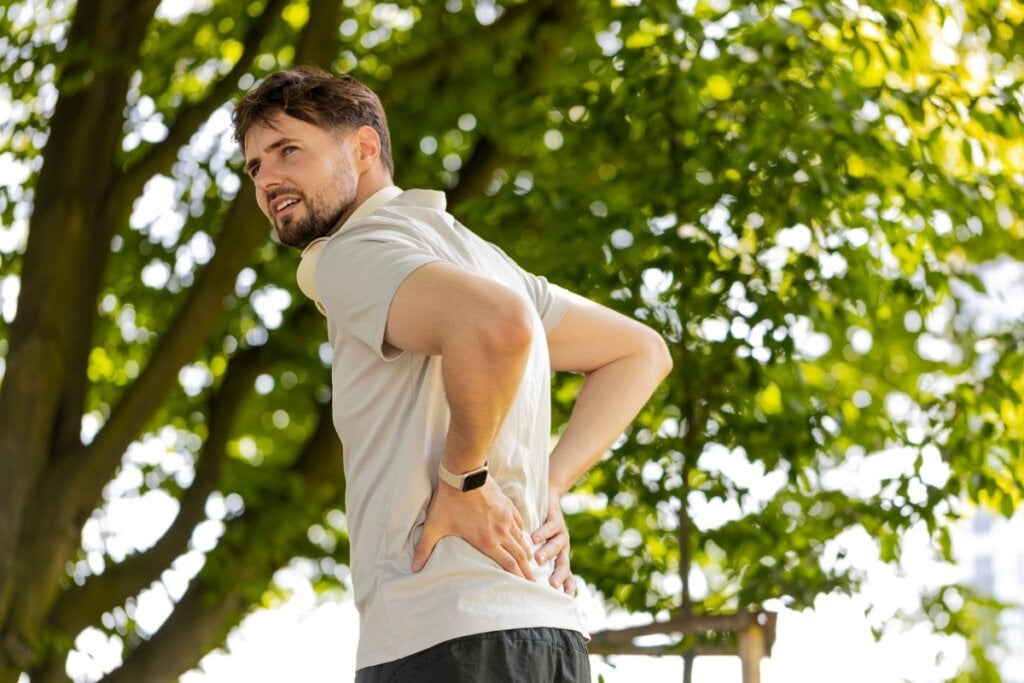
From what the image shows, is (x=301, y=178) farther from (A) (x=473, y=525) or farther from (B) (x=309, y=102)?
(A) (x=473, y=525)

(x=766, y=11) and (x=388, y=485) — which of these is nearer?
(x=388, y=485)

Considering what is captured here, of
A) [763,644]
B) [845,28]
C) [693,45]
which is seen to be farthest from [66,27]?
[763,644]

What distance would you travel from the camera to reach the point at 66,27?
194 inches

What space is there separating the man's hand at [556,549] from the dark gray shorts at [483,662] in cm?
10

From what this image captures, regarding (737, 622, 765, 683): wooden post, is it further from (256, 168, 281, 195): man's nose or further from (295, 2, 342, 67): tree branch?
(295, 2, 342, 67): tree branch

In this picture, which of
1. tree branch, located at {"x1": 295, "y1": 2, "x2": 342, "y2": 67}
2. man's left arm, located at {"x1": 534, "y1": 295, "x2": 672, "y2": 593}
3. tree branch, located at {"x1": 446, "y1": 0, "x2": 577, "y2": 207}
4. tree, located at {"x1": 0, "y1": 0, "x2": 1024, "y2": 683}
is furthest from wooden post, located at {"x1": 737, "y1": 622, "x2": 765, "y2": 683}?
tree branch, located at {"x1": 446, "y1": 0, "x2": 577, "y2": 207}

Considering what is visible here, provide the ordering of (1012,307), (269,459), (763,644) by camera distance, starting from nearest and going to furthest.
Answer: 1. (763,644)
2. (1012,307)
3. (269,459)

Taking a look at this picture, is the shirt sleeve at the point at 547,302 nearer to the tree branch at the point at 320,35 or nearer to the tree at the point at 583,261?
the tree at the point at 583,261

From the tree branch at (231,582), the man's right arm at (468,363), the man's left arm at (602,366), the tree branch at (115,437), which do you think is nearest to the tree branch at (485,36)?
the tree branch at (115,437)

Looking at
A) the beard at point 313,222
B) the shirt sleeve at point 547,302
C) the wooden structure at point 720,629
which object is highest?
the beard at point 313,222

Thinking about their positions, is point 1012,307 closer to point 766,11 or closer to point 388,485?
point 766,11

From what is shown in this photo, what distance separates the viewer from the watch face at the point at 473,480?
5.29 ft

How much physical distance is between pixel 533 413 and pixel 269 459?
563 cm

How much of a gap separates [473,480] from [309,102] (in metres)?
0.63
